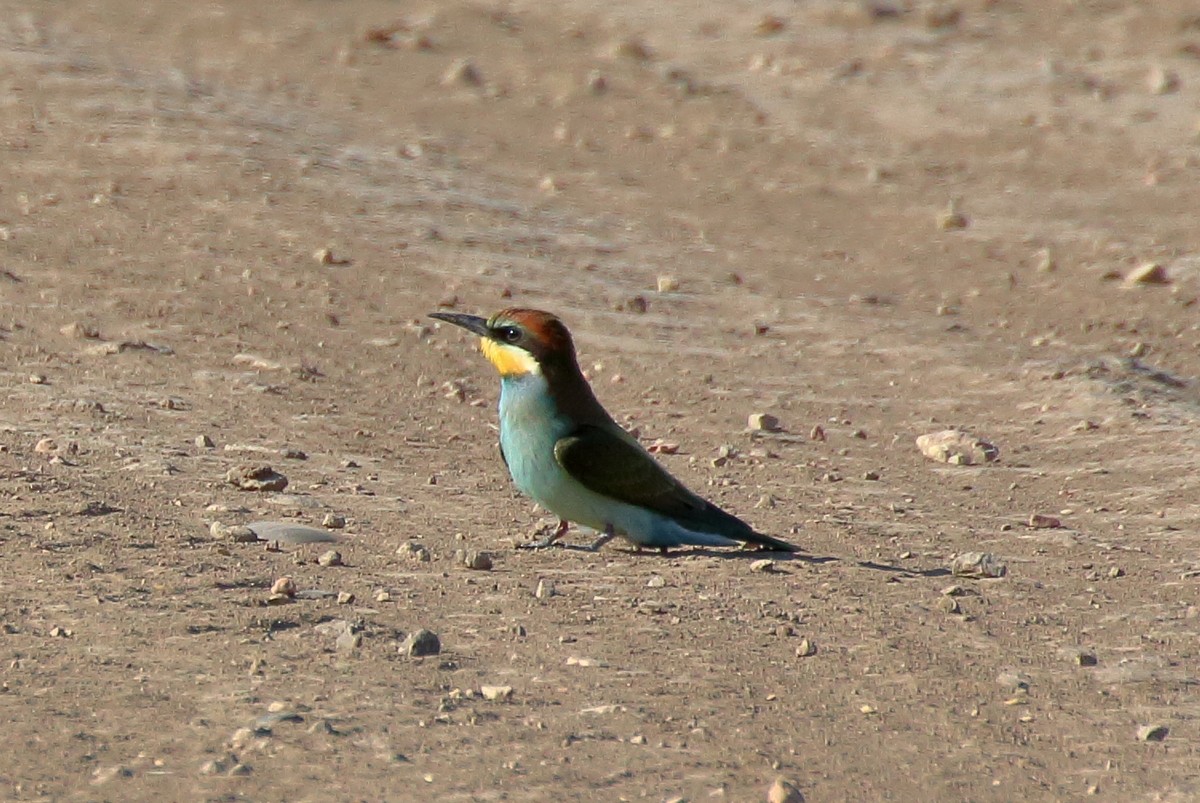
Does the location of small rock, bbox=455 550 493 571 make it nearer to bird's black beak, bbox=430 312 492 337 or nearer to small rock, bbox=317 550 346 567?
small rock, bbox=317 550 346 567

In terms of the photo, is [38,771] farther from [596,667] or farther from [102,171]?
[102,171]

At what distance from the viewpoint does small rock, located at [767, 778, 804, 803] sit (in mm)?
3588

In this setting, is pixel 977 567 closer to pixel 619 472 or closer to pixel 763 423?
pixel 619 472

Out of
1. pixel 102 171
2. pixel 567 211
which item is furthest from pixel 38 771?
pixel 567 211

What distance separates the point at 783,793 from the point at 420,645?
996mm

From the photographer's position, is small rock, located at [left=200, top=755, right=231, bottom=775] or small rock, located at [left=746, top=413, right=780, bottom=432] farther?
small rock, located at [left=746, top=413, right=780, bottom=432]

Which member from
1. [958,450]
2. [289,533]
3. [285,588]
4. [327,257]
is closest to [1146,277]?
[958,450]

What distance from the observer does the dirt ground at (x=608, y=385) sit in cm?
393

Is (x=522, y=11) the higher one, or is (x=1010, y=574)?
(x=522, y=11)

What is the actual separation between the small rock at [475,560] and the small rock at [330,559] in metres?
0.32

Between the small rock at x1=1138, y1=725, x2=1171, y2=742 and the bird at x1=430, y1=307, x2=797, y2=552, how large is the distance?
131 centimetres

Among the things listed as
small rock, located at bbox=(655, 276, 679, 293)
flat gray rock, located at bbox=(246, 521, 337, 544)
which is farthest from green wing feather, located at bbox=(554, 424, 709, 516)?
small rock, located at bbox=(655, 276, 679, 293)

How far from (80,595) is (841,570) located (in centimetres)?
197

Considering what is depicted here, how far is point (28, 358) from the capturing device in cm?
679
